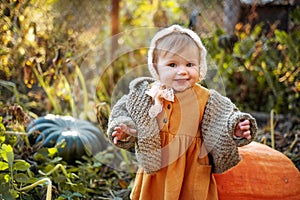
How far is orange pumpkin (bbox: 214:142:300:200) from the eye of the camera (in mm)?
2545

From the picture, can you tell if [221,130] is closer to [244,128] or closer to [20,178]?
[244,128]

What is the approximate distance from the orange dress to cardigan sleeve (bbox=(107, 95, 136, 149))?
4.8 inches

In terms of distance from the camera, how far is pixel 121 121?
223 centimetres

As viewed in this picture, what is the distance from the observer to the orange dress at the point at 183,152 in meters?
2.25

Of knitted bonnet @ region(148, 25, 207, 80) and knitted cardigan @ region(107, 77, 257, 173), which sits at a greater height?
knitted bonnet @ region(148, 25, 207, 80)

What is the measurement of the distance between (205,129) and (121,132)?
1.13 ft

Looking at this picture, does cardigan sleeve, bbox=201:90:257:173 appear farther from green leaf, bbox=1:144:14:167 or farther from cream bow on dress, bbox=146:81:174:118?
green leaf, bbox=1:144:14:167

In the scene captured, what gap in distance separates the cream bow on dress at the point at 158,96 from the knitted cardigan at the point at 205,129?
29mm

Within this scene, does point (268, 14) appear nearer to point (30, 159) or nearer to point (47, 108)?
point (47, 108)

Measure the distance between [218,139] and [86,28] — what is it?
134 inches

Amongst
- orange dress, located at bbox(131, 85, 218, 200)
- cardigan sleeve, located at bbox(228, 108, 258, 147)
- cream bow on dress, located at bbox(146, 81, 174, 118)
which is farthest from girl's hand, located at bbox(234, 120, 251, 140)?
cream bow on dress, located at bbox(146, 81, 174, 118)

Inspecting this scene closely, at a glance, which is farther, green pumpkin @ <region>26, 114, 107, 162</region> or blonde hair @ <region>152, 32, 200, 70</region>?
green pumpkin @ <region>26, 114, 107, 162</region>

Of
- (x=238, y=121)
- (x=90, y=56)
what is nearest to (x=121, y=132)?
(x=238, y=121)

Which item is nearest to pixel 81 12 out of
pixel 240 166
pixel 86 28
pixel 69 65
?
pixel 86 28
